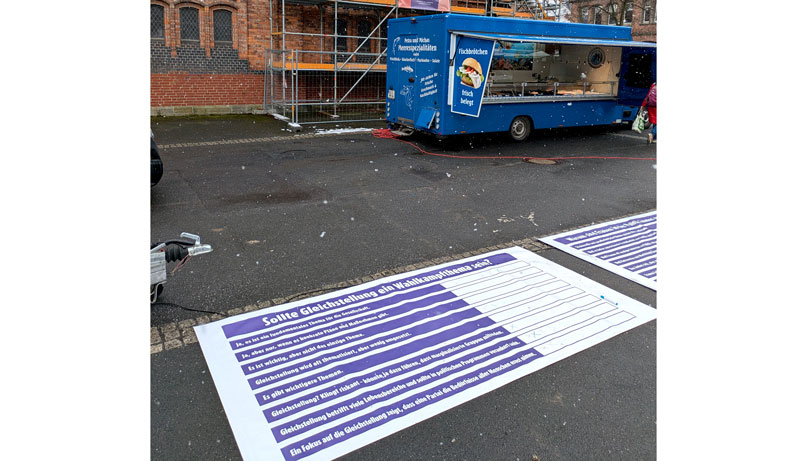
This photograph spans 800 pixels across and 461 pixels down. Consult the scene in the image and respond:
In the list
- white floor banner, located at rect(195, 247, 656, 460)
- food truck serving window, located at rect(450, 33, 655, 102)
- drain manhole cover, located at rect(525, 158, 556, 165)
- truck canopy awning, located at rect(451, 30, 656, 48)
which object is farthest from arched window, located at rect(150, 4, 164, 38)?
white floor banner, located at rect(195, 247, 656, 460)

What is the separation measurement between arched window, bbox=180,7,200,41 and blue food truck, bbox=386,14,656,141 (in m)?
7.13

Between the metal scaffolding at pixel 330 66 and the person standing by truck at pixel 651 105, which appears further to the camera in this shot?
the metal scaffolding at pixel 330 66

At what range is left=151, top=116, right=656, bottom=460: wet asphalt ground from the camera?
320 centimetres

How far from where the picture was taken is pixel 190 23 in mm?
17172

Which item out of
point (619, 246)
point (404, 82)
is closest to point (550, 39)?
point (404, 82)

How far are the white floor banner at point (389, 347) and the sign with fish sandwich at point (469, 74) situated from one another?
675 cm

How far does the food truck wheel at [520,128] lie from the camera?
13.3m

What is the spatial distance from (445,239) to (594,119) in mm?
9799

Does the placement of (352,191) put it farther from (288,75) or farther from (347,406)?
(288,75)

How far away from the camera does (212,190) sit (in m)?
8.47

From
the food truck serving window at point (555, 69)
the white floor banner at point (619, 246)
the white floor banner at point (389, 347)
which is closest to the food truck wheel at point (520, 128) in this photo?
the food truck serving window at point (555, 69)

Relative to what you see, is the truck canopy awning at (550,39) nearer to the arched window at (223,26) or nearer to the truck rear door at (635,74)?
the truck rear door at (635,74)

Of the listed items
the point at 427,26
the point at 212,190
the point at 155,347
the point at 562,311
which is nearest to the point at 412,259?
the point at 562,311

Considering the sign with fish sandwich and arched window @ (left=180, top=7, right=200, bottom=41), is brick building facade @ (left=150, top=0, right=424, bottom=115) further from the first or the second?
the sign with fish sandwich
